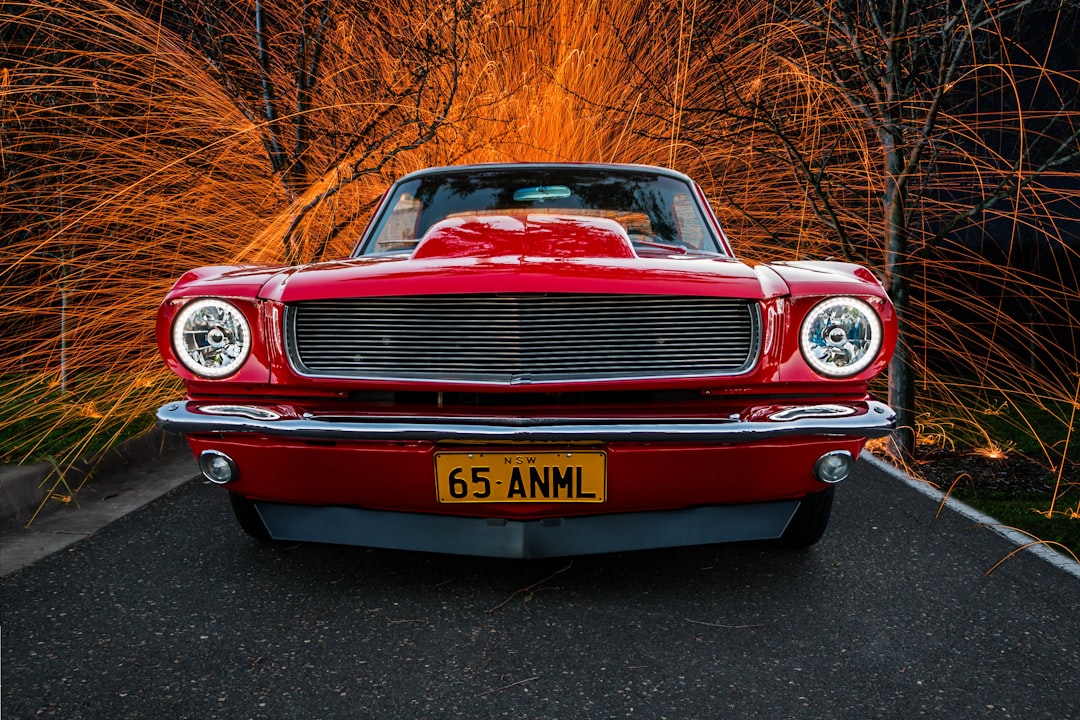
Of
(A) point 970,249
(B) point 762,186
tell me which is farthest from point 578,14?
(A) point 970,249

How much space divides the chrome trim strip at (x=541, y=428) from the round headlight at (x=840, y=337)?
142 mm

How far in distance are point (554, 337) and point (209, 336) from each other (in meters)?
1.03

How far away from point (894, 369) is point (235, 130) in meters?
4.98

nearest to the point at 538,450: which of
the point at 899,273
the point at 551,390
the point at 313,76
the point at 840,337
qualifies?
the point at 551,390

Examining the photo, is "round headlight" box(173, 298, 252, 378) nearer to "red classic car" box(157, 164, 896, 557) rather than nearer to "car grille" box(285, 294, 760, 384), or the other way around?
"red classic car" box(157, 164, 896, 557)

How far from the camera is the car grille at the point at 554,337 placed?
226cm

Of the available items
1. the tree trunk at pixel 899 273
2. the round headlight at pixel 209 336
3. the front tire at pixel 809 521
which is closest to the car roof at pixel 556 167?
the round headlight at pixel 209 336

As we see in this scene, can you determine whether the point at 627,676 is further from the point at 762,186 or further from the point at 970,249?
the point at 762,186

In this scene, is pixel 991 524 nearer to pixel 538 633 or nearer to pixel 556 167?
pixel 538 633

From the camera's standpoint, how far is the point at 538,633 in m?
2.21

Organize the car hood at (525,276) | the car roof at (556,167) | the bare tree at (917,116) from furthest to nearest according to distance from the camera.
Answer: the bare tree at (917,116) → the car roof at (556,167) → the car hood at (525,276)

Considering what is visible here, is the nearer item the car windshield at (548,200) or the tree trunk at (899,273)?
the car windshield at (548,200)

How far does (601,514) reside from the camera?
231cm

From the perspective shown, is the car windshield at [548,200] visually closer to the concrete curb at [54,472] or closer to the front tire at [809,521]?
the front tire at [809,521]
